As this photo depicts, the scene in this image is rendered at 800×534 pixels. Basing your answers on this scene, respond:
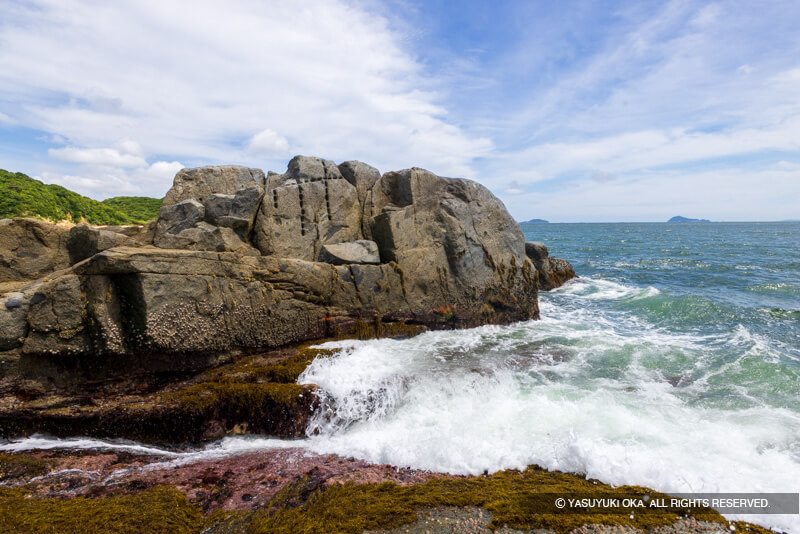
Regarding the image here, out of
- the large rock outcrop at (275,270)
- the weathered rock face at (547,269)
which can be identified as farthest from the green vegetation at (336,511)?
the weathered rock face at (547,269)

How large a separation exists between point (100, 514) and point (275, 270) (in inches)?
241

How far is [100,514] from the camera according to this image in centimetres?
467

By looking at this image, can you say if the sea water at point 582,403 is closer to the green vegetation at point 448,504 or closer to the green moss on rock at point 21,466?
the green vegetation at point 448,504

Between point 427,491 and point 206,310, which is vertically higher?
point 206,310

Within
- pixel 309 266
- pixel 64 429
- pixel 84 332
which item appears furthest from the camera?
pixel 309 266

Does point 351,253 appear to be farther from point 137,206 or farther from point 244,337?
point 137,206

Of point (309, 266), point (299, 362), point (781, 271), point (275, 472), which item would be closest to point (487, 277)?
point (309, 266)

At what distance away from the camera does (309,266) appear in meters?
10.5

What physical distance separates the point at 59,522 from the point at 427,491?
15.4 feet

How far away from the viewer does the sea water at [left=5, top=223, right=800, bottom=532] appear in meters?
6.30

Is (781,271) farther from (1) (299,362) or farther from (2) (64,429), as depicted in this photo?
(2) (64,429)

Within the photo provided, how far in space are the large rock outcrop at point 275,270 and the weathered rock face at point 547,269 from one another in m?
9.02

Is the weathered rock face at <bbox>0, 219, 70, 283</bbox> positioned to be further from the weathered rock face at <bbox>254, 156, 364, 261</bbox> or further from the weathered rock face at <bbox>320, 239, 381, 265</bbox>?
the weathered rock face at <bbox>320, 239, 381, 265</bbox>

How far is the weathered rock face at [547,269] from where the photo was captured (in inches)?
931
